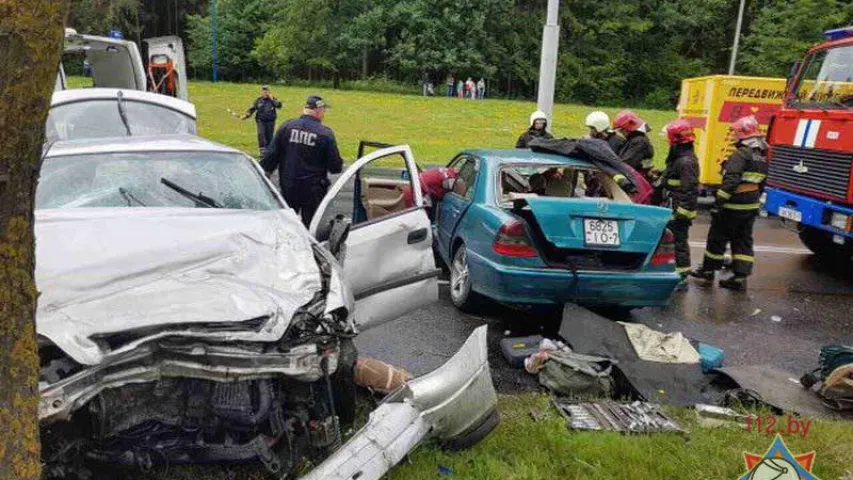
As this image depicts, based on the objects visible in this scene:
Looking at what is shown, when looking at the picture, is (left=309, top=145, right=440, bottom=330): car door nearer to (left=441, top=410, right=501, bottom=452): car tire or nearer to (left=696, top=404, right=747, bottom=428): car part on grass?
(left=441, top=410, right=501, bottom=452): car tire

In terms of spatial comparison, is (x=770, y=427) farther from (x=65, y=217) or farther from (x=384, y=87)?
(x=384, y=87)

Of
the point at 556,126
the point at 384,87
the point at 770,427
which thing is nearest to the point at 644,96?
the point at 384,87

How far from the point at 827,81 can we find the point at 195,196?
708cm

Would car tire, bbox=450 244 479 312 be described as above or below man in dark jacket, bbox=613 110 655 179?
below

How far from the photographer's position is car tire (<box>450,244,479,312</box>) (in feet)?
19.2

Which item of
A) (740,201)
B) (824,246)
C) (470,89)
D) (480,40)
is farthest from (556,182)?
(480,40)

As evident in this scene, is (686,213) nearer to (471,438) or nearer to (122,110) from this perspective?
(471,438)

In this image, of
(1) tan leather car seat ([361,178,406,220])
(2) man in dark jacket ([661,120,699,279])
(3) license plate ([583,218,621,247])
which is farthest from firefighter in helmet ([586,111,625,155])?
(3) license plate ([583,218,621,247])

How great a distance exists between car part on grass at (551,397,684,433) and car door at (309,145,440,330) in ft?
3.97

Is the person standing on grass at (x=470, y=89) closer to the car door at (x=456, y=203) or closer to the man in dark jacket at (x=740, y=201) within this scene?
the man in dark jacket at (x=740, y=201)

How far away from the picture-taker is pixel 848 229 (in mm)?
7012

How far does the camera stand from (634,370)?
4.41 meters

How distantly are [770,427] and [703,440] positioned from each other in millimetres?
493

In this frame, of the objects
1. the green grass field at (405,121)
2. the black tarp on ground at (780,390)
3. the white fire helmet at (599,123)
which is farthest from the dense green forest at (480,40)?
the black tarp on ground at (780,390)
